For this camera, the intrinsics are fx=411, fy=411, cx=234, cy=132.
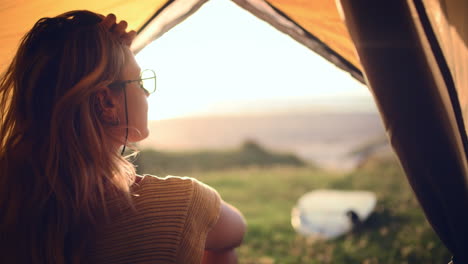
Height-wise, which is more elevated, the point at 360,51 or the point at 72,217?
the point at 360,51

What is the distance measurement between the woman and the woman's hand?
0.01 meters

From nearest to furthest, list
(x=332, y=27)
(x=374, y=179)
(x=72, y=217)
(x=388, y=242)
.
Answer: (x=72, y=217) < (x=332, y=27) < (x=388, y=242) < (x=374, y=179)

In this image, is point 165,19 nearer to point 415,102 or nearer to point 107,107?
point 107,107

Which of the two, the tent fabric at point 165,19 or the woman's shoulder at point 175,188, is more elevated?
the tent fabric at point 165,19

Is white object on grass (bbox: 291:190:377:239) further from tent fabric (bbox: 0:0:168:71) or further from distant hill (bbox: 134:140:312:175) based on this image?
distant hill (bbox: 134:140:312:175)

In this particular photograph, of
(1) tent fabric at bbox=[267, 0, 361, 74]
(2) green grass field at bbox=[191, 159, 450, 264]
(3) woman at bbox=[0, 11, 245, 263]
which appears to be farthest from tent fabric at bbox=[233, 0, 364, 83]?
(2) green grass field at bbox=[191, 159, 450, 264]

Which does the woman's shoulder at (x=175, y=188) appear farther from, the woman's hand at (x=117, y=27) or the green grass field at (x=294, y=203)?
the green grass field at (x=294, y=203)

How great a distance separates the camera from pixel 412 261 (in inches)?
154

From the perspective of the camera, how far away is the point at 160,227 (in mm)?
1335

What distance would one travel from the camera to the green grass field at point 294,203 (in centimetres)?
426

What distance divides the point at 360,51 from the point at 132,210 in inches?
37.1

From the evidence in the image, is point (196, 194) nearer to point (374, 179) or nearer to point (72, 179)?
point (72, 179)

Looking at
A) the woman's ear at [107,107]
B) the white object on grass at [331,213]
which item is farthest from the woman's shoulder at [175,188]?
the white object on grass at [331,213]

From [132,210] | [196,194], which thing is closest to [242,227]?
[196,194]
